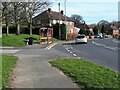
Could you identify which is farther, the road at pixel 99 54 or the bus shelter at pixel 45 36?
the bus shelter at pixel 45 36

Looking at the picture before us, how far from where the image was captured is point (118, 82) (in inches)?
410

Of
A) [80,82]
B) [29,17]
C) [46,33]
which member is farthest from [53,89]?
[29,17]

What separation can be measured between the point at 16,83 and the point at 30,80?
66cm

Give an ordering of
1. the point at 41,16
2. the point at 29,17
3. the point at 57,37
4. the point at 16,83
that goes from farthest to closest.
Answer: the point at 41,16, the point at 57,37, the point at 29,17, the point at 16,83

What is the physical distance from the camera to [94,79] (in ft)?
35.3

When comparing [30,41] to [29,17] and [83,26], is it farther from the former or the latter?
[83,26]

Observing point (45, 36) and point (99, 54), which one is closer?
point (99, 54)

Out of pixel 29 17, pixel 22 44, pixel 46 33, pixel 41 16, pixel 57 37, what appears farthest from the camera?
pixel 41 16

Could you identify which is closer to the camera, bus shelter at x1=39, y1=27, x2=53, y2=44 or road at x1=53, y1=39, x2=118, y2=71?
road at x1=53, y1=39, x2=118, y2=71

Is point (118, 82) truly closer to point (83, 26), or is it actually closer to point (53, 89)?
point (53, 89)

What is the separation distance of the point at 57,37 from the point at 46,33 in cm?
2137

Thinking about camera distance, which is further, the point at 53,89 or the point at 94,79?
the point at 94,79

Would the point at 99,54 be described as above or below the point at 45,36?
below

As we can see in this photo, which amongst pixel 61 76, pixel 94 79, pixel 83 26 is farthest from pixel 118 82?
pixel 83 26
